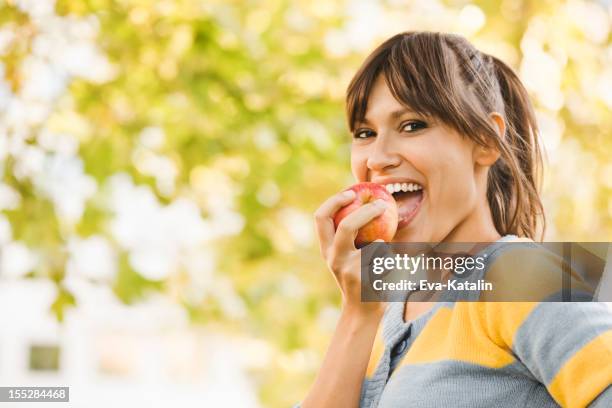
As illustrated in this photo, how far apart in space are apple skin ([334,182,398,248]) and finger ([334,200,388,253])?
17 millimetres

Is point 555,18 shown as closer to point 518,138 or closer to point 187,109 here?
point 187,109

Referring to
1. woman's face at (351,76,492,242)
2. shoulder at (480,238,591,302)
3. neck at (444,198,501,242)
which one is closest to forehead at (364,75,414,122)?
woman's face at (351,76,492,242)

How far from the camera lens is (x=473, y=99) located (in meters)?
1.48

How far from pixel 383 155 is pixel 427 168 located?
0.09 metres

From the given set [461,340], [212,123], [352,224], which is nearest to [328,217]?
[352,224]

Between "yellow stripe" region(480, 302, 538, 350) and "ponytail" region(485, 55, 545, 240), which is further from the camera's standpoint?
"ponytail" region(485, 55, 545, 240)

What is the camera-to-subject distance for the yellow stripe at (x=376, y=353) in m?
1.48

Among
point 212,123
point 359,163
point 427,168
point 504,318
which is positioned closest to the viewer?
point 504,318

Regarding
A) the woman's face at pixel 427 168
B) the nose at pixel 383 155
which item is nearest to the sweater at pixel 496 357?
the woman's face at pixel 427 168

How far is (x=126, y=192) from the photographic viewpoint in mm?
3576

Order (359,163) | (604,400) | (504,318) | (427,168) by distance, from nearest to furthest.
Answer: (604,400), (504,318), (427,168), (359,163)

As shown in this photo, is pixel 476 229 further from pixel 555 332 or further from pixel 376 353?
pixel 555 332

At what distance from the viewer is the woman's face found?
4.78 feet

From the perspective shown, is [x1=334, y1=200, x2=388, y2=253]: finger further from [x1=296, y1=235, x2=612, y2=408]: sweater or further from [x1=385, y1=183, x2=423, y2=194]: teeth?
[x1=296, y1=235, x2=612, y2=408]: sweater
